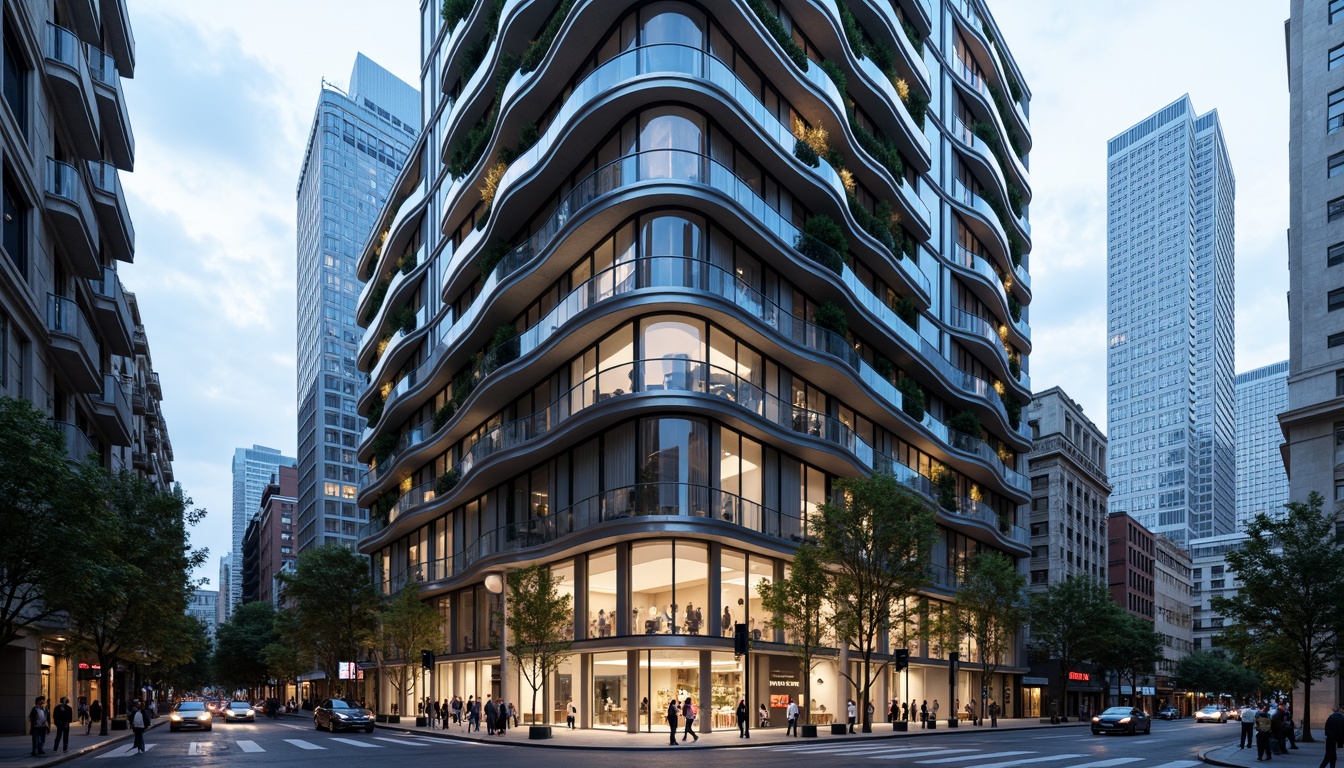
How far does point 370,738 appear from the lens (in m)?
36.2

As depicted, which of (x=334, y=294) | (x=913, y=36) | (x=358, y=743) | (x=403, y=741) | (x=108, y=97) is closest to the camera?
(x=358, y=743)

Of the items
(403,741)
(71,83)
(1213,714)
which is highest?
(71,83)

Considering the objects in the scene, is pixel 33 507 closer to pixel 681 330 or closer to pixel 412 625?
pixel 681 330

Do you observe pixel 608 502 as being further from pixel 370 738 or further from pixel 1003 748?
pixel 1003 748

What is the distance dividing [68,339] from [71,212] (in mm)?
4503

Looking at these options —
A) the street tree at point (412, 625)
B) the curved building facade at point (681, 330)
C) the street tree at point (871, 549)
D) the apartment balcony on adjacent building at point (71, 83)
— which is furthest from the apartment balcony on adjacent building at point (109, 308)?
the street tree at point (871, 549)

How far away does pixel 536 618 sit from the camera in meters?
35.8

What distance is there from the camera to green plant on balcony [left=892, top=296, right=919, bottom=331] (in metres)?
51.1

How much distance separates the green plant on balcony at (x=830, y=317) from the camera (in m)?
43.0

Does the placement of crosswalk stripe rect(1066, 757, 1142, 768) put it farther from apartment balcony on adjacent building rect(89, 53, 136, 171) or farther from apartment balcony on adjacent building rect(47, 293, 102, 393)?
apartment balcony on adjacent building rect(89, 53, 136, 171)

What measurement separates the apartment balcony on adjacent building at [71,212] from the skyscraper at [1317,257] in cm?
5355

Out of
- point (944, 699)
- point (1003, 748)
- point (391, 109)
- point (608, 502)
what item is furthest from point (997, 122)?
point (391, 109)

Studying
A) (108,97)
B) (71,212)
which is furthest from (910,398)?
(108,97)

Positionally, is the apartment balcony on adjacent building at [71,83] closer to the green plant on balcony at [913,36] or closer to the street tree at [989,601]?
the green plant on balcony at [913,36]
